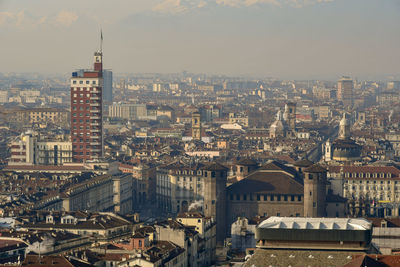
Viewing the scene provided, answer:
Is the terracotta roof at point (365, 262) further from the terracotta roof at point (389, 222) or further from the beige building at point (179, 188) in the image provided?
the beige building at point (179, 188)

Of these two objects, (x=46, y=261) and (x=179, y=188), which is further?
(x=179, y=188)

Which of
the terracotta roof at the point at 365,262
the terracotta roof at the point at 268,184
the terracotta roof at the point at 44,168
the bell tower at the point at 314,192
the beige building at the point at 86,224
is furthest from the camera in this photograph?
Answer: the terracotta roof at the point at 44,168

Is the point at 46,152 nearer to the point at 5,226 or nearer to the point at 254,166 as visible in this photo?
the point at 254,166

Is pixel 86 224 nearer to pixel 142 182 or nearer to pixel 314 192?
pixel 314 192

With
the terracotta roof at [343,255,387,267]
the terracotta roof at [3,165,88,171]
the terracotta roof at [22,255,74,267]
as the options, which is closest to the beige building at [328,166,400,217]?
the terracotta roof at [3,165,88,171]

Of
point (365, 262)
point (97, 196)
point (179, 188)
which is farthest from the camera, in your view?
point (179, 188)

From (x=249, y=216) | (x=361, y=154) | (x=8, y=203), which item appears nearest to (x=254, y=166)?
(x=249, y=216)

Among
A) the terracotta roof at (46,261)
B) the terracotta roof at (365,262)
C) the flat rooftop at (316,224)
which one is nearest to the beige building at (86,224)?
the terracotta roof at (46,261)

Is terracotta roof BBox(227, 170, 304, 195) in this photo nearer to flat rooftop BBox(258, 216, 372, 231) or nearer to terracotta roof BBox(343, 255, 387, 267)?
flat rooftop BBox(258, 216, 372, 231)

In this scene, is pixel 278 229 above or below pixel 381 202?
above

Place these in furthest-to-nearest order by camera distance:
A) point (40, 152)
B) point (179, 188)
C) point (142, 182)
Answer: point (40, 152), point (142, 182), point (179, 188)

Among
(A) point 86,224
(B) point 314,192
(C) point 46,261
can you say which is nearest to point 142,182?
(B) point 314,192
